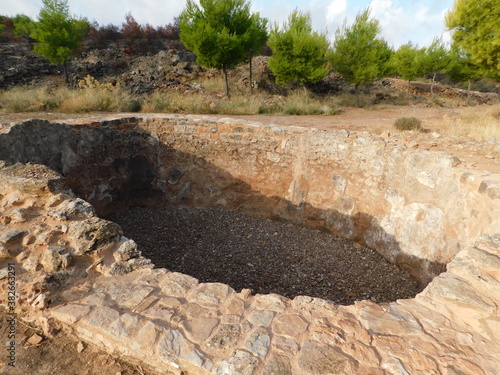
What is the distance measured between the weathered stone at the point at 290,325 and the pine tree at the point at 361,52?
13861 mm

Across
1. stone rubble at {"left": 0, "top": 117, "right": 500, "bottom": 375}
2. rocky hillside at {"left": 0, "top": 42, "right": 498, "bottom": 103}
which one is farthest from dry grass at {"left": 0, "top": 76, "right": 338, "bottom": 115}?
stone rubble at {"left": 0, "top": 117, "right": 500, "bottom": 375}

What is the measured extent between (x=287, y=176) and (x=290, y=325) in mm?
3741

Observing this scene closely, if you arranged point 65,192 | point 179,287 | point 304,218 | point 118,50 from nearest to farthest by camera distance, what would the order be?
1. point 179,287
2. point 65,192
3. point 304,218
4. point 118,50

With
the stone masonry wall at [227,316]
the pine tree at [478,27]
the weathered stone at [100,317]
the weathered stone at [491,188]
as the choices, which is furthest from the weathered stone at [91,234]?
the pine tree at [478,27]

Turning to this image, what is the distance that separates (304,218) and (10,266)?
406cm

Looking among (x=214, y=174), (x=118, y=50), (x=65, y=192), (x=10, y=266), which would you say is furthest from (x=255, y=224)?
(x=118, y=50)

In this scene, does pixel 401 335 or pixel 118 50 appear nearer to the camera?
pixel 401 335

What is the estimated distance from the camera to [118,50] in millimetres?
18797

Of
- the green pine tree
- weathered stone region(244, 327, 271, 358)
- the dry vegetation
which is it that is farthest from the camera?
the green pine tree

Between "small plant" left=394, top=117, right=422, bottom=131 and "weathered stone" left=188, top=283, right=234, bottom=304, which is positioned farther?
"small plant" left=394, top=117, right=422, bottom=131

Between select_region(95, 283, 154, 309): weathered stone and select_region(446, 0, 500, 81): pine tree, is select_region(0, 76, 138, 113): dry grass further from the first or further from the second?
select_region(446, 0, 500, 81): pine tree

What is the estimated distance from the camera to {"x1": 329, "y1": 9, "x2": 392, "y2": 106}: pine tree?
13.7 metres

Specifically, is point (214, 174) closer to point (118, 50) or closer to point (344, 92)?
point (344, 92)

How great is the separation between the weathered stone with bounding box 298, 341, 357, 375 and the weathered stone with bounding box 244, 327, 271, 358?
0.18 m
